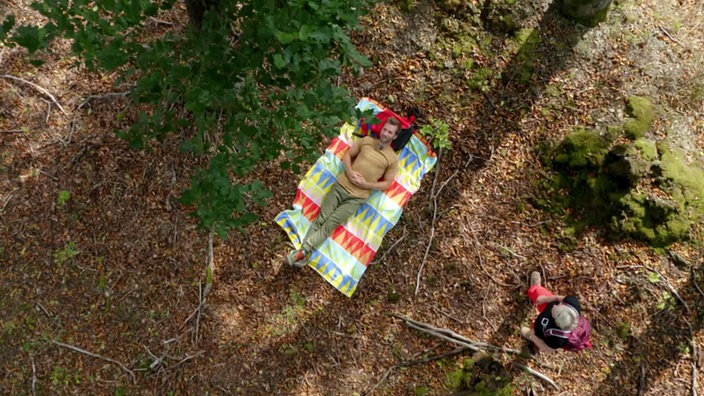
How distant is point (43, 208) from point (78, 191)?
43cm

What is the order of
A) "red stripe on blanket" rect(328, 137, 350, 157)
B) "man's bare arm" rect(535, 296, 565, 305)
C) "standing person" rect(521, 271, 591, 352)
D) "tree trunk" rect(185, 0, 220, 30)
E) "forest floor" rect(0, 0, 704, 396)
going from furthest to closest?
"red stripe on blanket" rect(328, 137, 350, 157) < "forest floor" rect(0, 0, 704, 396) < "man's bare arm" rect(535, 296, 565, 305) < "standing person" rect(521, 271, 591, 352) < "tree trunk" rect(185, 0, 220, 30)

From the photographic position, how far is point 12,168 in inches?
199

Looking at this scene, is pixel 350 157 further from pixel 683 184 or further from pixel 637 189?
pixel 683 184

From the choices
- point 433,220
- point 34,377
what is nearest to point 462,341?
point 433,220

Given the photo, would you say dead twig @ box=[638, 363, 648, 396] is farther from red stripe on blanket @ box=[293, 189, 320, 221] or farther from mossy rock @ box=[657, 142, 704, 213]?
red stripe on blanket @ box=[293, 189, 320, 221]

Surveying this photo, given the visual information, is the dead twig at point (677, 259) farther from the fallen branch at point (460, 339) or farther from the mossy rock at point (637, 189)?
the fallen branch at point (460, 339)

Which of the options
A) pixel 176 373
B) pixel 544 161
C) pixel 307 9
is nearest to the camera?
pixel 307 9

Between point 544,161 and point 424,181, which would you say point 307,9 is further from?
point 544,161

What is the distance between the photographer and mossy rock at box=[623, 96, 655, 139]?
5.07 meters

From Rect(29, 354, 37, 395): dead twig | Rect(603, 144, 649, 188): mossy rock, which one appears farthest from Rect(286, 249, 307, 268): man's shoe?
Rect(603, 144, 649, 188): mossy rock

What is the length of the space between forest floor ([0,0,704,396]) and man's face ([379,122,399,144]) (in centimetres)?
52

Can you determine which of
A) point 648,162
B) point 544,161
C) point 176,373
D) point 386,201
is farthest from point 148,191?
point 648,162

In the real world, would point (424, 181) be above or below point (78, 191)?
above

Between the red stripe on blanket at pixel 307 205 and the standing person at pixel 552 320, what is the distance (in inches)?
102
